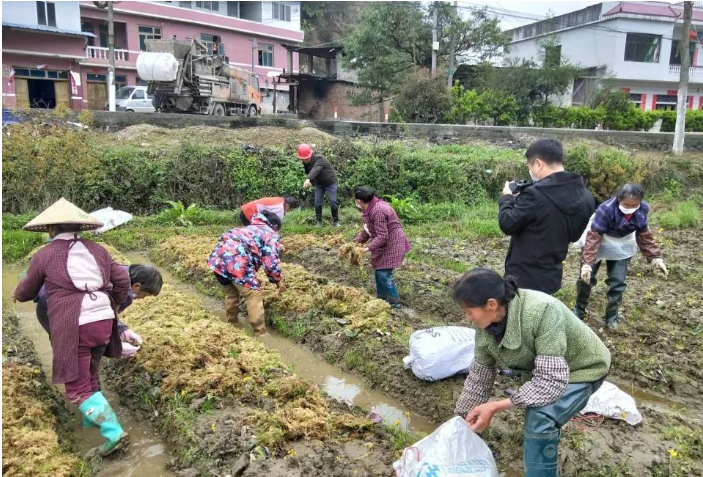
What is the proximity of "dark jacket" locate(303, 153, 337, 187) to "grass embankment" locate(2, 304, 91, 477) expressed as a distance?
6.43m

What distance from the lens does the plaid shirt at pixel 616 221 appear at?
5.27 metres

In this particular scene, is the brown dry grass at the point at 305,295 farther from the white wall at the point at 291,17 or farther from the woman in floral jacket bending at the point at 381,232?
the white wall at the point at 291,17

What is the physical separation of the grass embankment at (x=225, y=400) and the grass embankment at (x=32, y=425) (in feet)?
1.93

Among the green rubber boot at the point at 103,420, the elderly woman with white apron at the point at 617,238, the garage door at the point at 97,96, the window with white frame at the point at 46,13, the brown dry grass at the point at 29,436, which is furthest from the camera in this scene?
the garage door at the point at 97,96

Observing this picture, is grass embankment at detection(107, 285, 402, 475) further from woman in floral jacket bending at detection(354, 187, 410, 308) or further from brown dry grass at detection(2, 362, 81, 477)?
woman in floral jacket bending at detection(354, 187, 410, 308)

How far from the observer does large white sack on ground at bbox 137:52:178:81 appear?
19.8 meters

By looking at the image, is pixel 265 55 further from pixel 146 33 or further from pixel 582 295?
pixel 582 295

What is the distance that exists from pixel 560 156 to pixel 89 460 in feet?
12.2

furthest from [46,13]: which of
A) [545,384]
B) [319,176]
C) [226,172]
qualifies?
[545,384]

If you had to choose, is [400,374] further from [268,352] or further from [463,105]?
[463,105]

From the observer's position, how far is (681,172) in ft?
48.6

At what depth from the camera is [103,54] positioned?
3031 centimetres

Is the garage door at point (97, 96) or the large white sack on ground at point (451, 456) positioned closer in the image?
the large white sack on ground at point (451, 456)

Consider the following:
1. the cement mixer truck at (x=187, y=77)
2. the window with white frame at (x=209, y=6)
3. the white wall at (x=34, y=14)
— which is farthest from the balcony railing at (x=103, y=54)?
the cement mixer truck at (x=187, y=77)
